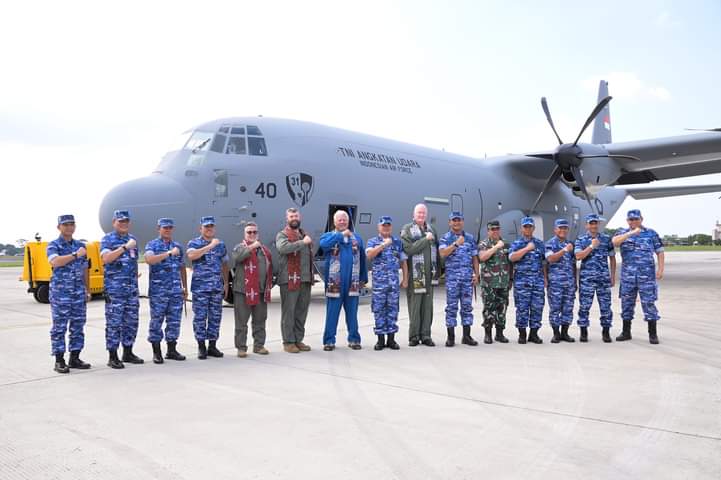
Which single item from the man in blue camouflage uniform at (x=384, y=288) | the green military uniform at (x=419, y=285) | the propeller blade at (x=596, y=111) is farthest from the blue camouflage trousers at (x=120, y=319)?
the propeller blade at (x=596, y=111)

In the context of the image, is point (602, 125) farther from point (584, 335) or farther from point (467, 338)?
point (467, 338)

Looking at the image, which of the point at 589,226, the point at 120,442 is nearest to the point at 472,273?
the point at 589,226

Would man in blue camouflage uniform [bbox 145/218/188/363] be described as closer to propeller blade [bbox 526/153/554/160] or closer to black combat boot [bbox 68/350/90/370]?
black combat boot [bbox 68/350/90/370]

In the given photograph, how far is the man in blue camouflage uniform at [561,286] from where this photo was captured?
23.9 ft

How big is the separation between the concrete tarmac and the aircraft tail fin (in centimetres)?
1800

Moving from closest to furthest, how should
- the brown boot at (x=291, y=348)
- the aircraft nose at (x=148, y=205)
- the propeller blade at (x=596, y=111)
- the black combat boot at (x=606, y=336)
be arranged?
the brown boot at (x=291, y=348) → the black combat boot at (x=606, y=336) → the aircraft nose at (x=148, y=205) → the propeller blade at (x=596, y=111)

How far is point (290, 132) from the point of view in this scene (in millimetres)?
11422

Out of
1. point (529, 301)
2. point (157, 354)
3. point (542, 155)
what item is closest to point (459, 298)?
point (529, 301)

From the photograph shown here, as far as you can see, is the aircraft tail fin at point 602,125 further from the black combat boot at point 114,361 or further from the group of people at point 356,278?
the black combat boot at point 114,361

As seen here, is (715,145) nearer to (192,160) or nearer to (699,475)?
(192,160)

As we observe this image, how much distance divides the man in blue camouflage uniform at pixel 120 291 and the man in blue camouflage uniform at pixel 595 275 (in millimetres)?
5444

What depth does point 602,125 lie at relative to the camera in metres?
A: 23.5

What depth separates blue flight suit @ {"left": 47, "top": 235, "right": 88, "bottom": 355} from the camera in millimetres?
5723

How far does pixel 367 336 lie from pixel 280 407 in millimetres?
3599
